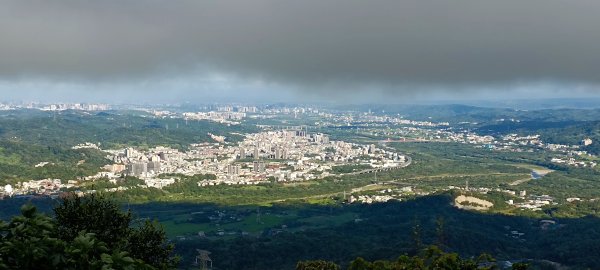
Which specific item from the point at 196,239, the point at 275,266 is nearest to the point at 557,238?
the point at 275,266

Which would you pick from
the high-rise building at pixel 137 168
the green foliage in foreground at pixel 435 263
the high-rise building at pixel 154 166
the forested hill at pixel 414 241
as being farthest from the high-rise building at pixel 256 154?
the green foliage in foreground at pixel 435 263

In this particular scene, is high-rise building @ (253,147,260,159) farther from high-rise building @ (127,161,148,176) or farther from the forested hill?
the forested hill

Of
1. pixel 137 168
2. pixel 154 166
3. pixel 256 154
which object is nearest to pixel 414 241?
pixel 137 168

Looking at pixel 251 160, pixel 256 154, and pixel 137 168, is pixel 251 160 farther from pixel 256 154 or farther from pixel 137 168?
pixel 137 168

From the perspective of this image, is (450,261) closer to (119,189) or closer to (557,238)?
(557,238)

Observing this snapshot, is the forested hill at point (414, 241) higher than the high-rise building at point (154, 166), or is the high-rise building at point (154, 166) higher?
the forested hill at point (414, 241)

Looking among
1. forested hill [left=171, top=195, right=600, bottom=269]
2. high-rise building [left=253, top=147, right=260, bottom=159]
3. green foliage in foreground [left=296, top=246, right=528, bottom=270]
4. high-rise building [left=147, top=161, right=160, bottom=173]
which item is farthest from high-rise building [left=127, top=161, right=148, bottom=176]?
green foliage in foreground [left=296, top=246, right=528, bottom=270]

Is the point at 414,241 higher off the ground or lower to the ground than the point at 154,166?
higher

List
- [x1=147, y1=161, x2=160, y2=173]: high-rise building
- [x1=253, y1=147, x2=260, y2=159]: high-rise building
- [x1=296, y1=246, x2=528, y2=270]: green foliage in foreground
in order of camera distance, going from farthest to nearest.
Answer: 1. [x1=253, y1=147, x2=260, y2=159]: high-rise building
2. [x1=147, y1=161, x2=160, y2=173]: high-rise building
3. [x1=296, y1=246, x2=528, y2=270]: green foliage in foreground

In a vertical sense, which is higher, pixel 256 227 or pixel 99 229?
pixel 99 229

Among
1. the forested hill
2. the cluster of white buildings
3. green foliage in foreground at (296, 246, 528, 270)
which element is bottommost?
the cluster of white buildings

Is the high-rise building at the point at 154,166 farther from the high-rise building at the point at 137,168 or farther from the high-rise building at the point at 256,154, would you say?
the high-rise building at the point at 256,154
